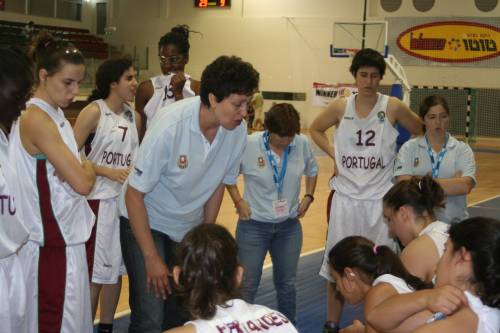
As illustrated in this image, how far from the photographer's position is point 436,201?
352 centimetres

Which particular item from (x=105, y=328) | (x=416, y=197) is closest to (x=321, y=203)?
(x=105, y=328)

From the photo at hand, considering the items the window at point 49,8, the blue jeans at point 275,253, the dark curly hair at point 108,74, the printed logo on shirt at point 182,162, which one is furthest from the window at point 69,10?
the printed logo on shirt at point 182,162

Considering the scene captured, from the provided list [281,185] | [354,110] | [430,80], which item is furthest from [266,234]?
[430,80]

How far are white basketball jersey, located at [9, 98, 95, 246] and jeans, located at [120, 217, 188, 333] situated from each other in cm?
28

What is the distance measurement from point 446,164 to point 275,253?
1.35 m

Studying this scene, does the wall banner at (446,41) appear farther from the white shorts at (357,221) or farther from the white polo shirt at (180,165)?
the white polo shirt at (180,165)

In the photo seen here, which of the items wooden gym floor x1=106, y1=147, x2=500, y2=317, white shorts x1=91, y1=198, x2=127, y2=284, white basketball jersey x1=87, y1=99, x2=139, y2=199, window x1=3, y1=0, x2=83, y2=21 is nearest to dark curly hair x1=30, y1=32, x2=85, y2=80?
white basketball jersey x1=87, y1=99, x2=139, y2=199

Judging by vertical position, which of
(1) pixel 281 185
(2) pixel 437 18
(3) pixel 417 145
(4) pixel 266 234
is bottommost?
(4) pixel 266 234

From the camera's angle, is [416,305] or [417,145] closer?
[416,305]

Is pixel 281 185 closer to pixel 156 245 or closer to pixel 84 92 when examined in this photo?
pixel 156 245

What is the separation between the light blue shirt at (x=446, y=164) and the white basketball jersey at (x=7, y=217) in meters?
2.72

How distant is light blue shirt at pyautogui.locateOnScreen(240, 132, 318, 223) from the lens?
4.46 m

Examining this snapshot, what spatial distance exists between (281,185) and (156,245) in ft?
4.59

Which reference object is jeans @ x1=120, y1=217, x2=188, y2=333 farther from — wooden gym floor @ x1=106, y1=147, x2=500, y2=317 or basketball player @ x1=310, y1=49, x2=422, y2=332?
wooden gym floor @ x1=106, y1=147, x2=500, y2=317
